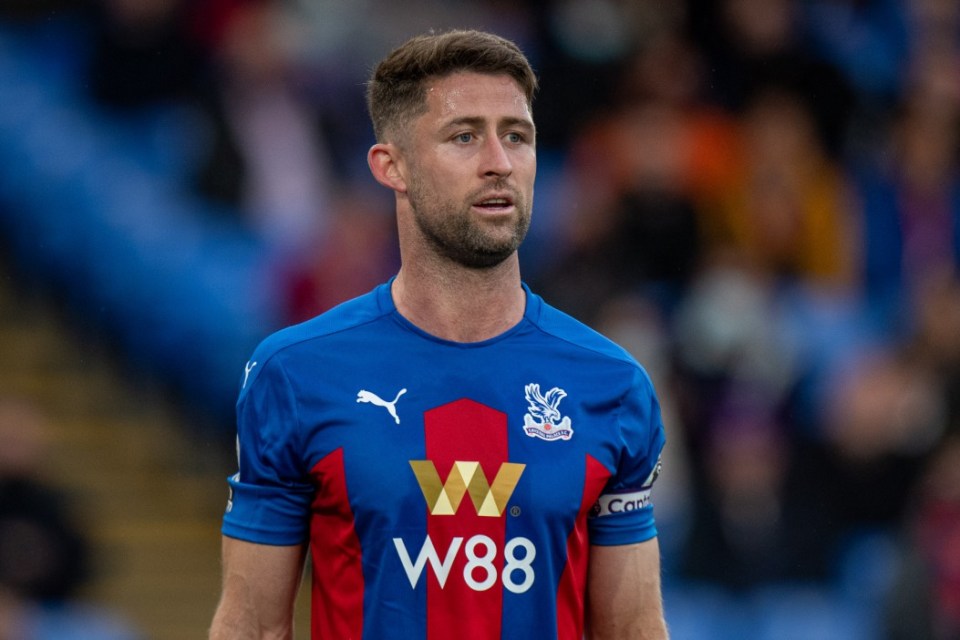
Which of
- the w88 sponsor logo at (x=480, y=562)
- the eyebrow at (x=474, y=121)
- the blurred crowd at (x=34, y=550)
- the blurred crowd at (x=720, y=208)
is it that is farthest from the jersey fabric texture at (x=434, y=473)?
the blurred crowd at (x=720, y=208)

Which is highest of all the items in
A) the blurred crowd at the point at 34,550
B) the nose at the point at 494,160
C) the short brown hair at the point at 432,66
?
A: the short brown hair at the point at 432,66

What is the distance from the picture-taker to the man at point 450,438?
141 inches

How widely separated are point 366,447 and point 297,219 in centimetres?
522

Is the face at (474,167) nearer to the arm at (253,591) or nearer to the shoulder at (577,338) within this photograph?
the shoulder at (577,338)

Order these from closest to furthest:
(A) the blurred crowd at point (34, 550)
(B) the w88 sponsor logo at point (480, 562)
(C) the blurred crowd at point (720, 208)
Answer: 1. (B) the w88 sponsor logo at point (480, 562)
2. (A) the blurred crowd at point (34, 550)
3. (C) the blurred crowd at point (720, 208)

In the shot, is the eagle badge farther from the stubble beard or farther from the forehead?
the forehead

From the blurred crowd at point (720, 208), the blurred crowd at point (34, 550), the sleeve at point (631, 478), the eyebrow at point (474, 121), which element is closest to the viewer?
the eyebrow at point (474, 121)

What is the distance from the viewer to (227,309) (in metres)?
8.60

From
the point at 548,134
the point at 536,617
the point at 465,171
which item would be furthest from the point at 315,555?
the point at 548,134

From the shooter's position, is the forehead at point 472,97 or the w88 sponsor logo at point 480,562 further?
the forehead at point 472,97

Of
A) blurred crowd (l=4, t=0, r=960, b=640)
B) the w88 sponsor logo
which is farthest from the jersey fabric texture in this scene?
blurred crowd (l=4, t=0, r=960, b=640)

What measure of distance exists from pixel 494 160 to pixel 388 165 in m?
0.33

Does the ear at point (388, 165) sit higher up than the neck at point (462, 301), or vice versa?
the ear at point (388, 165)

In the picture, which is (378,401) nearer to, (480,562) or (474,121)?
(480,562)
